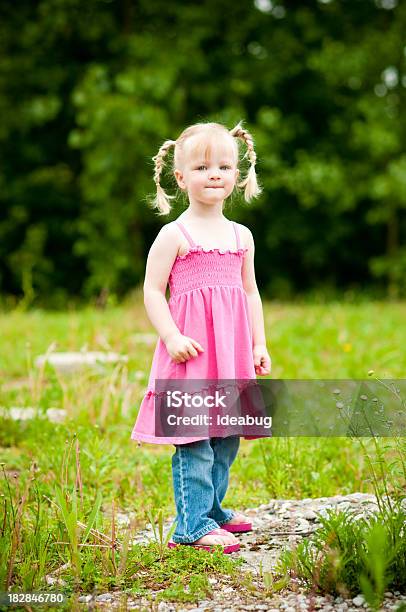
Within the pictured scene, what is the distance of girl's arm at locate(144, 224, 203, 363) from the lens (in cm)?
284

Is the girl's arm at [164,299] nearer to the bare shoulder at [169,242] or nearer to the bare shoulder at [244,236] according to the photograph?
the bare shoulder at [169,242]

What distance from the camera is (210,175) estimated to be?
296cm

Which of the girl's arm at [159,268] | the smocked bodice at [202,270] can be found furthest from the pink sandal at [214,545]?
the smocked bodice at [202,270]

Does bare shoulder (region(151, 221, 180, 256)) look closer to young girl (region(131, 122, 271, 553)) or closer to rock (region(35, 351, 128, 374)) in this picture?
young girl (region(131, 122, 271, 553))

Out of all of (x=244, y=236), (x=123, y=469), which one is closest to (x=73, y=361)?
(x=123, y=469)

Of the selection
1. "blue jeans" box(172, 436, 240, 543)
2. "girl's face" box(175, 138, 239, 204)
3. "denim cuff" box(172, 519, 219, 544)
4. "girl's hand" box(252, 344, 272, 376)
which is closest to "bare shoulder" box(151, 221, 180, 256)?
"girl's face" box(175, 138, 239, 204)

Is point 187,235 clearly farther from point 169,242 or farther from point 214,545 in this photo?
point 214,545

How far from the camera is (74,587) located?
2553 millimetres

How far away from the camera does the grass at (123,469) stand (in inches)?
103

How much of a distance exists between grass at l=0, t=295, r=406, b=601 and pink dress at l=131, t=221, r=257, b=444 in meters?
0.33

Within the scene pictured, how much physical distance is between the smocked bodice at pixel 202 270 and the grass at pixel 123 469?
628 millimetres

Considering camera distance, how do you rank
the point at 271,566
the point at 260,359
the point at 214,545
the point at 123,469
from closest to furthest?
the point at 271,566 < the point at 214,545 < the point at 260,359 < the point at 123,469

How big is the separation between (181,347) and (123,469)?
1.44 m

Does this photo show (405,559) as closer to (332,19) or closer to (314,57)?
(314,57)
